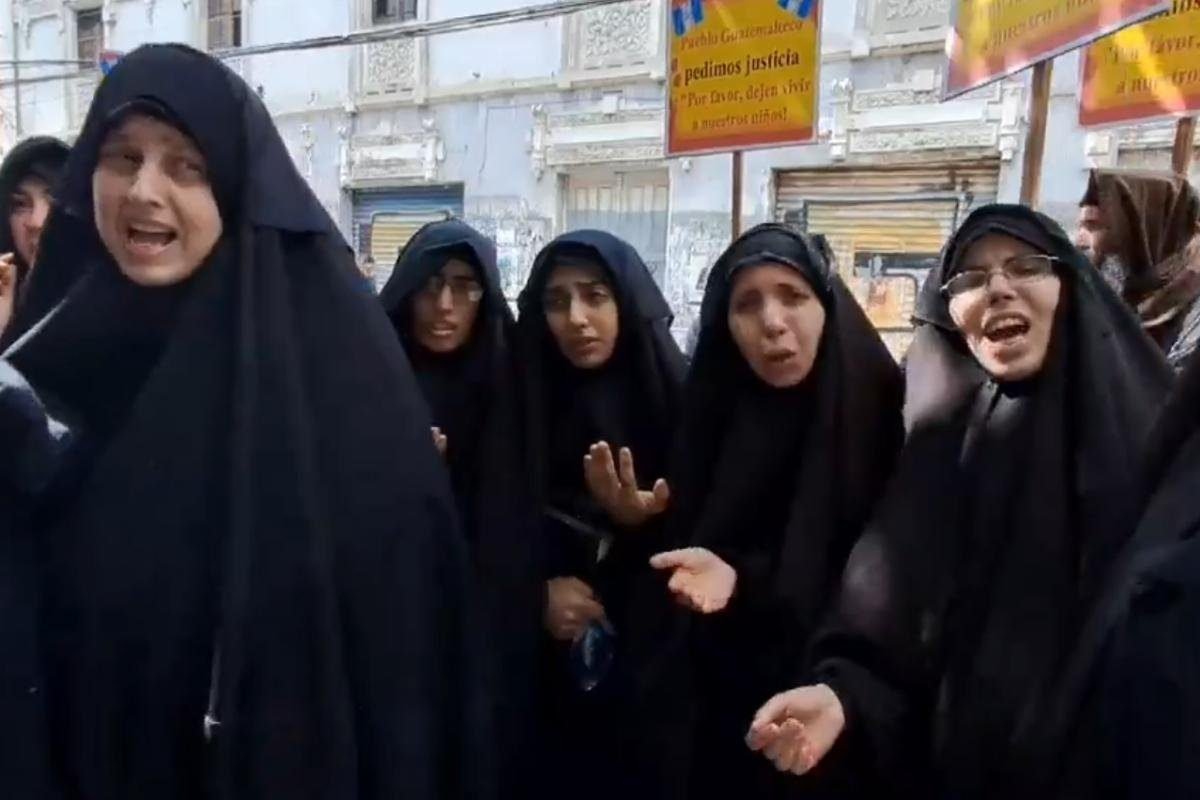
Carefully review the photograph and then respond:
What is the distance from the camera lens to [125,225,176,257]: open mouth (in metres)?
1.49

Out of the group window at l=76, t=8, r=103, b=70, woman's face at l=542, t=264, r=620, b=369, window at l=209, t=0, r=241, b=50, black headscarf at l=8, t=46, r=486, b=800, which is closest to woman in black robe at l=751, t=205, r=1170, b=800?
black headscarf at l=8, t=46, r=486, b=800

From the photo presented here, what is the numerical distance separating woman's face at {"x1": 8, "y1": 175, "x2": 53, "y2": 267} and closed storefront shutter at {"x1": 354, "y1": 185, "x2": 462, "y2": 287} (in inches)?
314

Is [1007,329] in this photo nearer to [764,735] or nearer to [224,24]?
[764,735]

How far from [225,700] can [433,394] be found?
1.12m

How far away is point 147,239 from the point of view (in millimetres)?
1501

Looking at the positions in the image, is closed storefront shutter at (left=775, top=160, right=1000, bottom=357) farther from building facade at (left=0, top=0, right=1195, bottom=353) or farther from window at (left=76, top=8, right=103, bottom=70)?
window at (left=76, top=8, right=103, bottom=70)

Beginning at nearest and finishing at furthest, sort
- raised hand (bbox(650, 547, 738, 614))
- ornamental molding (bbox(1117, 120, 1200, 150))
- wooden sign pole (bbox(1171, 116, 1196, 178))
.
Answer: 1. raised hand (bbox(650, 547, 738, 614))
2. wooden sign pole (bbox(1171, 116, 1196, 178))
3. ornamental molding (bbox(1117, 120, 1200, 150))

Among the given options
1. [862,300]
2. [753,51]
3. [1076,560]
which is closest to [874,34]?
[862,300]

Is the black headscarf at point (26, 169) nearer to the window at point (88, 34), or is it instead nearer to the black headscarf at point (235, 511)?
the black headscarf at point (235, 511)

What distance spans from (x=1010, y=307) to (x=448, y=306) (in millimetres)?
1231

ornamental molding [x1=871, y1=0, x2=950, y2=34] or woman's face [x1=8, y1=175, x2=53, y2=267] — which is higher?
ornamental molding [x1=871, y1=0, x2=950, y2=34]

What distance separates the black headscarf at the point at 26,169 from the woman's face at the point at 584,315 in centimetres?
138

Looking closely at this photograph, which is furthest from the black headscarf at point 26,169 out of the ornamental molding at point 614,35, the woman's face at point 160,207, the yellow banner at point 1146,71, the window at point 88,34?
the window at point 88,34

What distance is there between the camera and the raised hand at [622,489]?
204cm
